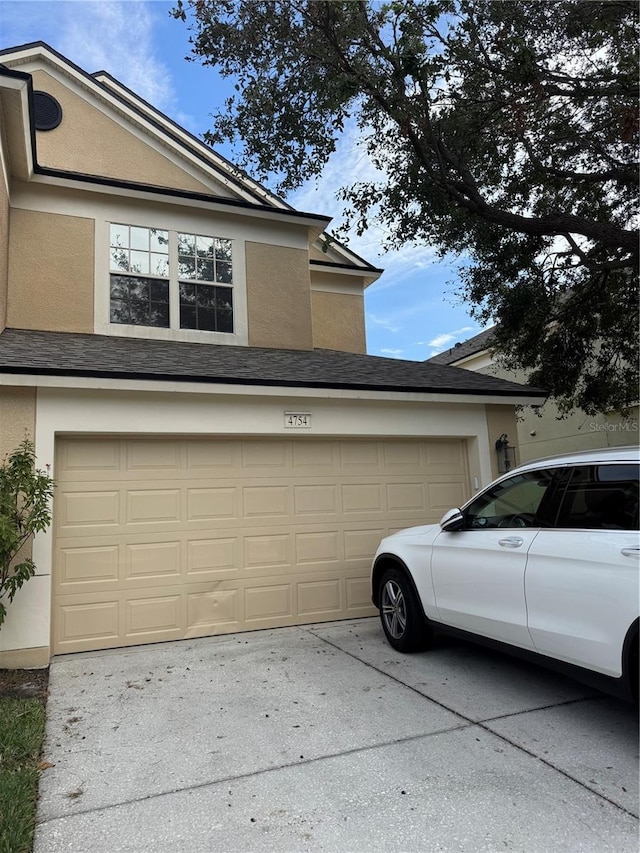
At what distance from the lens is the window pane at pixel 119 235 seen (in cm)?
844

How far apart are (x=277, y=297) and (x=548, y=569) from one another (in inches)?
263

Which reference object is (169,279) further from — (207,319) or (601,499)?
(601,499)

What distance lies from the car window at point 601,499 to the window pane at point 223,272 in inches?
257

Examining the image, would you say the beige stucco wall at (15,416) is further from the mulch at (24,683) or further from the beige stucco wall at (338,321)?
the beige stucco wall at (338,321)

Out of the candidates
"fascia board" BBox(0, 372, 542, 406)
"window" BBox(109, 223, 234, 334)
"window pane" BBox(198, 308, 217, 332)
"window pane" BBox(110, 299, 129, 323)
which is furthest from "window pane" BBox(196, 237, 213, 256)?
"fascia board" BBox(0, 372, 542, 406)

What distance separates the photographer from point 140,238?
8.61 m

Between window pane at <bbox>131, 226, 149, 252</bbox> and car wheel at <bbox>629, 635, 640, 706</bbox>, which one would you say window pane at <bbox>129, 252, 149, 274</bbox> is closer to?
window pane at <bbox>131, 226, 149, 252</bbox>

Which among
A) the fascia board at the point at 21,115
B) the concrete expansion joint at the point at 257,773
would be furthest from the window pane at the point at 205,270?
the concrete expansion joint at the point at 257,773

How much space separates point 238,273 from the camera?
30.0 ft

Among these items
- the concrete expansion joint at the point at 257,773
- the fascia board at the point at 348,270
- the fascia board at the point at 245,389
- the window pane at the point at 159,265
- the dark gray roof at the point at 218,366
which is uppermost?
the fascia board at the point at 348,270

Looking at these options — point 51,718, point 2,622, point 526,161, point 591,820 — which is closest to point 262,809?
point 591,820

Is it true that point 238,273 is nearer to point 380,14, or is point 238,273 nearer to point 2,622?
point 380,14

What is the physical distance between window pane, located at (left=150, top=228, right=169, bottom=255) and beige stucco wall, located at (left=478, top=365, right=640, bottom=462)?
788 centimetres

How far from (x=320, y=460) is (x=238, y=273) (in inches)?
147
